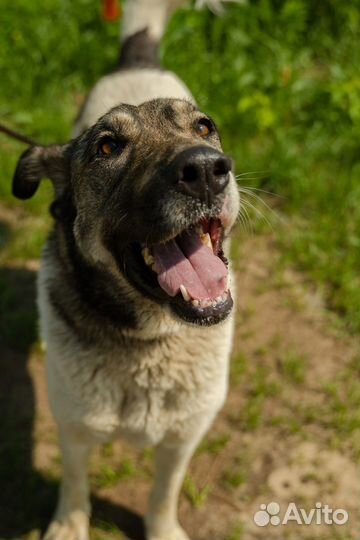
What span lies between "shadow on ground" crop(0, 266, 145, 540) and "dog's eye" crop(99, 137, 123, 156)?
6.64 feet

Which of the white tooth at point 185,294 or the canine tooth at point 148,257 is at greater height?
the canine tooth at point 148,257

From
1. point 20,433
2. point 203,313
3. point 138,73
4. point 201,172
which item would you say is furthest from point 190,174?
point 20,433

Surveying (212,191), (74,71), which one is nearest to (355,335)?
(212,191)

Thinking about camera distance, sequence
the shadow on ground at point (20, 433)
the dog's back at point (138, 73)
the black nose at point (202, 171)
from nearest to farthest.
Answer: the black nose at point (202, 171)
the shadow on ground at point (20, 433)
the dog's back at point (138, 73)

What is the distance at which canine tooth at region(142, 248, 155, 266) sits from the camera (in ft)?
8.72

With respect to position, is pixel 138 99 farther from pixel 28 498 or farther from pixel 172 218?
pixel 28 498

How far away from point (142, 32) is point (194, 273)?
2.47 meters

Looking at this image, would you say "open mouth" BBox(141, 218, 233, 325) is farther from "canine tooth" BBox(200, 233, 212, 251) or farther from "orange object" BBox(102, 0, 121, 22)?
"orange object" BBox(102, 0, 121, 22)

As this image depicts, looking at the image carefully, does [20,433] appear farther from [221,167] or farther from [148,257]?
[221,167]

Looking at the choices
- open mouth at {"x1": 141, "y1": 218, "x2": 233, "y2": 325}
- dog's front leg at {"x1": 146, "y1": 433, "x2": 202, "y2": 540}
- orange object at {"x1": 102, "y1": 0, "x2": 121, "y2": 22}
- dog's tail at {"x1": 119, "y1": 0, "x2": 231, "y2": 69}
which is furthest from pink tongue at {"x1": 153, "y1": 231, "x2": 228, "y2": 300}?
orange object at {"x1": 102, "y1": 0, "x2": 121, "y2": 22}

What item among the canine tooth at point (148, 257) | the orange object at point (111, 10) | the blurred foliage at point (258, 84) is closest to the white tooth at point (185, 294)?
the canine tooth at point (148, 257)

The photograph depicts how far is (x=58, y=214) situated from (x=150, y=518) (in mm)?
1728

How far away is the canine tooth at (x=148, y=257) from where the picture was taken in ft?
8.72

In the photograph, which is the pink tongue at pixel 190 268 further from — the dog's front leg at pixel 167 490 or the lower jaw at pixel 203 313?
the dog's front leg at pixel 167 490
